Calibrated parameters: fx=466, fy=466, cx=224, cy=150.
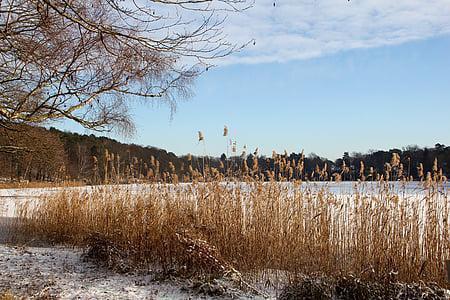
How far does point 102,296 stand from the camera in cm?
418

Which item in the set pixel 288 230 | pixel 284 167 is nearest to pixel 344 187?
pixel 284 167

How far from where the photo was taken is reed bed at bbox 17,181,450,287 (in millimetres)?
4375

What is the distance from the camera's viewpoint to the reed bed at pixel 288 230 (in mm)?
4375

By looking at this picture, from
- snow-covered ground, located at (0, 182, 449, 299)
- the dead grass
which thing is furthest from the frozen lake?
the dead grass

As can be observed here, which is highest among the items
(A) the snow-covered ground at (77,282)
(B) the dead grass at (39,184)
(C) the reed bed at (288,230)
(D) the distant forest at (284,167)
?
(D) the distant forest at (284,167)

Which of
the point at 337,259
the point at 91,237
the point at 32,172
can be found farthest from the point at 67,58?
the point at 32,172

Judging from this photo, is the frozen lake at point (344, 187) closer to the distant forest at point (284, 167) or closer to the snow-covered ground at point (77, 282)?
the distant forest at point (284, 167)

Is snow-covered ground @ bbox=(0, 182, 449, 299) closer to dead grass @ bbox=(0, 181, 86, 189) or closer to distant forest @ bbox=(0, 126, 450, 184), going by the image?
distant forest @ bbox=(0, 126, 450, 184)

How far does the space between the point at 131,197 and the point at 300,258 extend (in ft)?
9.38

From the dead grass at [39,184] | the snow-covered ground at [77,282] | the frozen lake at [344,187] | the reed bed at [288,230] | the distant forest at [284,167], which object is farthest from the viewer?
the dead grass at [39,184]

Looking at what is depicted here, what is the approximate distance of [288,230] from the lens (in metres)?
4.97

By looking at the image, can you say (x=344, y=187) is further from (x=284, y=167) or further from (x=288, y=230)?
(x=288, y=230)

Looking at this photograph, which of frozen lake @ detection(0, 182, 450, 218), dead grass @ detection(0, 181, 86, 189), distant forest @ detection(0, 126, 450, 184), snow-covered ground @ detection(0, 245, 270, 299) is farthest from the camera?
dead grass @ detection(0, 181, 86, 189)

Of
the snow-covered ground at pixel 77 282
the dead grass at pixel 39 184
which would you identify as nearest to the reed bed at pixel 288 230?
the snow-covered ground at pixel 77 282
